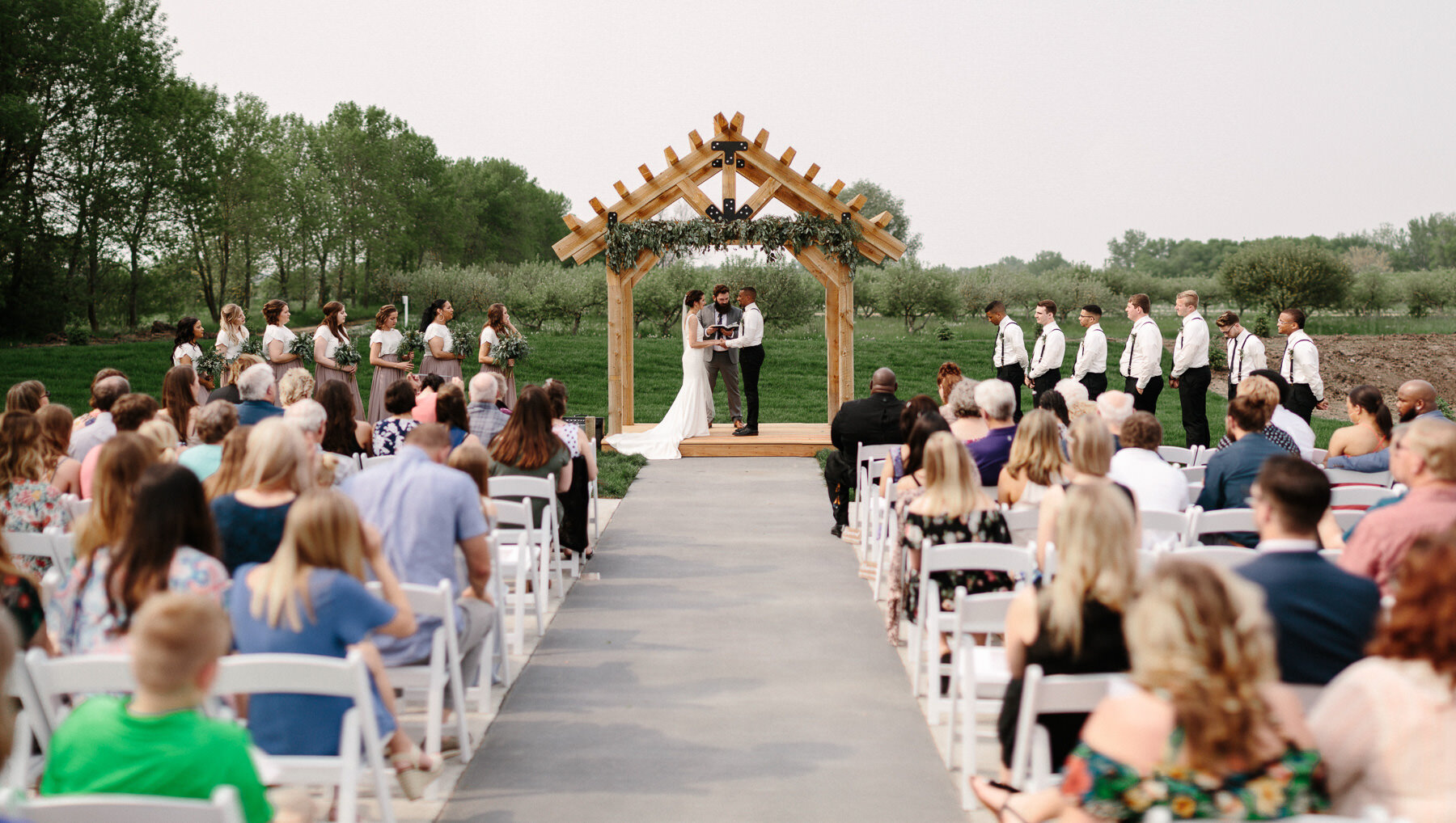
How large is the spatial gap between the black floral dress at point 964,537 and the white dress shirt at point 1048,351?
7297 millimetres

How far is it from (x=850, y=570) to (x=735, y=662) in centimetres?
221

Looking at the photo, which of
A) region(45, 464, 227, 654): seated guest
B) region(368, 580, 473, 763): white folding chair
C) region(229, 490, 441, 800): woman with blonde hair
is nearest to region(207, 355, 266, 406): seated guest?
region(368, 580, 473, 763): white folding chair

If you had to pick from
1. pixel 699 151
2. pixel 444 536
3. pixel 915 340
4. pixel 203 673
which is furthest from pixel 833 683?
pixel 915 340

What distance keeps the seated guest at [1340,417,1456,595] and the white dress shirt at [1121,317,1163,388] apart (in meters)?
→ 7.49

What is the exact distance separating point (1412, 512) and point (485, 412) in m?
5.91

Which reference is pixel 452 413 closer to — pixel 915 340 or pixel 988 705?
pixel 988 705

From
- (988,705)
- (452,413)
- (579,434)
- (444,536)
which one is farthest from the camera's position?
(579,434)

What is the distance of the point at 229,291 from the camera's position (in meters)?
55.3

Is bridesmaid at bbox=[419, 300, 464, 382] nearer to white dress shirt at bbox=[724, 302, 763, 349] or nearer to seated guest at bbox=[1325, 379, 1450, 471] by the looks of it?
white dress shirt at bbox=[724, 302, 763, 349]

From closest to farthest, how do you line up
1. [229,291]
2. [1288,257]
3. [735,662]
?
[735,662] < [1288,257] < [229,291]

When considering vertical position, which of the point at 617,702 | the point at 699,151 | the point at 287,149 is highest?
the point at 287,149

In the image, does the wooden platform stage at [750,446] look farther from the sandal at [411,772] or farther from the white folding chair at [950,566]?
the sandal at [411,772]

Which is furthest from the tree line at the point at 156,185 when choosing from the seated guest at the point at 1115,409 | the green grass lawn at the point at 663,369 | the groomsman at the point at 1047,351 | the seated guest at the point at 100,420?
the seated guest at the point at 1115,409

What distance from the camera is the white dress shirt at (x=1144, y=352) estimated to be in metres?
11.6
